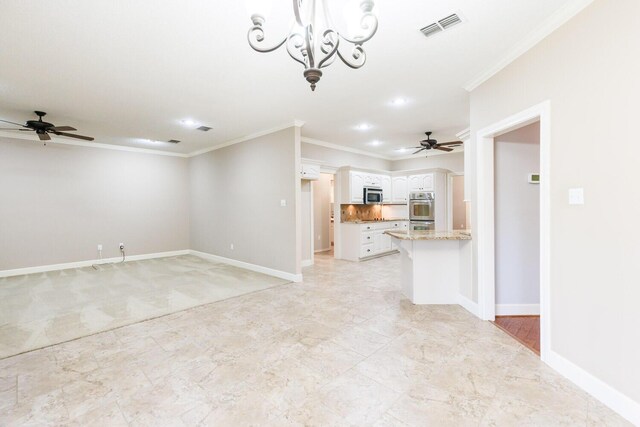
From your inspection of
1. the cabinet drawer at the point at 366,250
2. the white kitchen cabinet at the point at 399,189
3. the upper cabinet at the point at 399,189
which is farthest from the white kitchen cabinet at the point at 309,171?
the white kitchen cabinet at the point at 399,189

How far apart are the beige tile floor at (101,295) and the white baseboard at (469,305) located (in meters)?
2.83

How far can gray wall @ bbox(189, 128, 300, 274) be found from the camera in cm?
513

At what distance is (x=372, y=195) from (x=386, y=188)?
80 cm

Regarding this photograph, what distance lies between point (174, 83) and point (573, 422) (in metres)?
4.66

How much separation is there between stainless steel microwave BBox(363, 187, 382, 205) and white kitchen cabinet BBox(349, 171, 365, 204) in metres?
0.13

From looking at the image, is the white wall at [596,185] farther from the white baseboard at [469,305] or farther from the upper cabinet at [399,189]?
the upper cabinet at [399,189]

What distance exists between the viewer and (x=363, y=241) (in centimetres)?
690

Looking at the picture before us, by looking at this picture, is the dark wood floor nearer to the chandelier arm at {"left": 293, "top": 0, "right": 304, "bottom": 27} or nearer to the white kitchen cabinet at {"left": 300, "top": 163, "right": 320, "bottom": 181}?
the chandelier arm at {"left": 293, "top": 0, "right": 304, "bottom": 27}

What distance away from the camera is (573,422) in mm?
1716

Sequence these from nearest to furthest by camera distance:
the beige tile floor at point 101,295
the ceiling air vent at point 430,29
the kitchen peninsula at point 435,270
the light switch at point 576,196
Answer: the light switch at point 576,196 → the ceiling air vent at point 430,29 → the beige tile floor at point 101,295 → the kitchen peninsula at point 435,270

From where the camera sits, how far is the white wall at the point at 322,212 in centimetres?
826

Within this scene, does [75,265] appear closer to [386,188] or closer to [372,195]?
[372,195]

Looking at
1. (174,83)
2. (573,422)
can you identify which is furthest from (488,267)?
(174,83)

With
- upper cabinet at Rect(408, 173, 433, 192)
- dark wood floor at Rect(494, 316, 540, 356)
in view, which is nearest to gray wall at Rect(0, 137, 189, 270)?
upper cabinet at Rect(408, 173, 433, 192)
